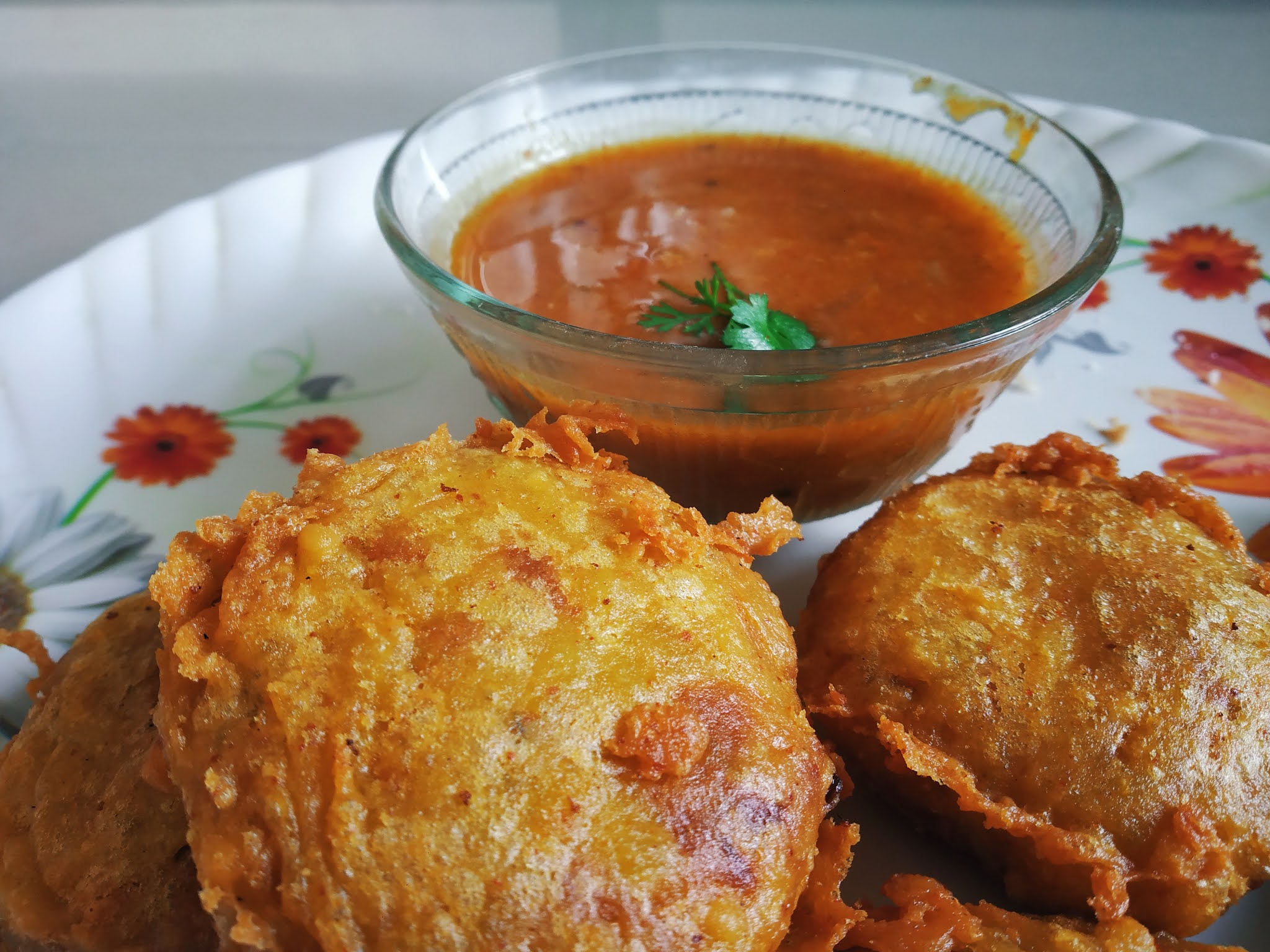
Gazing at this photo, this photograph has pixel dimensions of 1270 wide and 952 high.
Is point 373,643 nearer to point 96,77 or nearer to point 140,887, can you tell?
point 140,887

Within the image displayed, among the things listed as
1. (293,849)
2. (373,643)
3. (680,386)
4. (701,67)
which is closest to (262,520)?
(373,643)

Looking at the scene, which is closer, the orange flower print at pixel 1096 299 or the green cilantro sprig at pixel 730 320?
the green cilantro sprig at pixel 730 320

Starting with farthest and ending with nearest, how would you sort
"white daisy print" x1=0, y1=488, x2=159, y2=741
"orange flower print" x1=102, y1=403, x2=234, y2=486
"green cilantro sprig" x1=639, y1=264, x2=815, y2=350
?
"orange flower print" x1=102, y1=403, x2=234, y2=486 → "white daisy print" x1=0, y1=488, x2=159, y2=741 → "green cilantro sprig" x1=639, y1=264, x2=815, y2=350

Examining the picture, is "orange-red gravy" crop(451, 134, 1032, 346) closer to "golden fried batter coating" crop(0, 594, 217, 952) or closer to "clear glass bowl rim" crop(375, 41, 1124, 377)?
"clear glass bowl rim" crop(375, 41, 1124, 377)

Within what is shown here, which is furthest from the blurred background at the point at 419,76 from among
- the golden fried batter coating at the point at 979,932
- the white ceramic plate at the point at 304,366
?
the golden fried batter coating at the point at 979,932

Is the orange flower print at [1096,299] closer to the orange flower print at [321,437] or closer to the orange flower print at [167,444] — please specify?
the orange flower print at [321,437]

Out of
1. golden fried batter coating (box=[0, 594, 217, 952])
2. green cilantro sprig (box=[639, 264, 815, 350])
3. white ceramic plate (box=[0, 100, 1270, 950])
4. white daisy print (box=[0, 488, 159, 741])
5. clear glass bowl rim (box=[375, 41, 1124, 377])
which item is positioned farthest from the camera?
white ceramic plate (box=[0, 100, 1270, 950])

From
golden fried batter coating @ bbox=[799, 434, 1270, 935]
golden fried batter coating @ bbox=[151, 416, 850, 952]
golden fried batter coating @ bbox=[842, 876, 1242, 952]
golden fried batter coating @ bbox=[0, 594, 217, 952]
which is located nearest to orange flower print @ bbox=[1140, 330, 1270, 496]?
golden fried batter coating @ bbox=[799, 434, 1270, 935]
